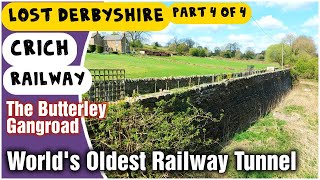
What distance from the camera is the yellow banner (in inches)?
196

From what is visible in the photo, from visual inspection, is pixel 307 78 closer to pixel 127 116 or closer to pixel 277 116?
pixel 277 116

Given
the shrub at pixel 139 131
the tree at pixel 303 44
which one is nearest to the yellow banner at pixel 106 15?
the shrub at pixel 139 131

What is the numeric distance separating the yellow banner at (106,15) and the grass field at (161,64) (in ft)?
10.1

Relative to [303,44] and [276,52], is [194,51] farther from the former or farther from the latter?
[276,52]

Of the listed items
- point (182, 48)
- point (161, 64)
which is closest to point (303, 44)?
point (182, 48)

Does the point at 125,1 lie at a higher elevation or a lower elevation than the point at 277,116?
higher

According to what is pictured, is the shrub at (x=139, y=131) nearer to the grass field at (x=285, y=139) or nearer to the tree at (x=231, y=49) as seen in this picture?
the grass field at (x=285, y=139)

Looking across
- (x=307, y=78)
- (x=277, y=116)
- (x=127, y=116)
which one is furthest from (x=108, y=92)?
(x=307, y=78)

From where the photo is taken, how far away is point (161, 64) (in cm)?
1927

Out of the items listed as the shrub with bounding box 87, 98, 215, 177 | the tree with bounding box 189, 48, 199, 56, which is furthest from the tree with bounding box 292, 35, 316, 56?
the shrub with bounding box 87, 98, 215, 177

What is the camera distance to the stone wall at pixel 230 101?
30.1 feet

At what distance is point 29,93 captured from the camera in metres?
4.88

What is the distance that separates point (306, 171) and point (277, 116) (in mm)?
9618

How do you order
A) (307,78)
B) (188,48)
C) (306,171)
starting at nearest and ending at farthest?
1. (306,171)
2. (188,48)
3. (307,78)
